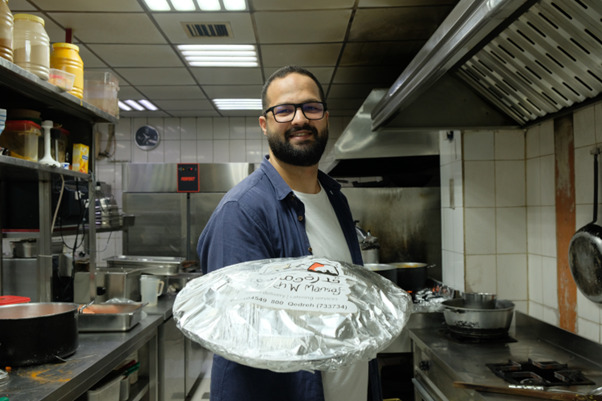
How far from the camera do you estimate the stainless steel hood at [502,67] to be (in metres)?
1.15

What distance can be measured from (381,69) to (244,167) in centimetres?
185

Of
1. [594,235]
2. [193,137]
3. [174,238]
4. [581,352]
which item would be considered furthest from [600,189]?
[193,137]

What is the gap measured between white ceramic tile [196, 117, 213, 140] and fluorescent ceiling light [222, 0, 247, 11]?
3.13 metres

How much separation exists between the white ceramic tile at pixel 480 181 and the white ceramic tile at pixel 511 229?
3.8 inches

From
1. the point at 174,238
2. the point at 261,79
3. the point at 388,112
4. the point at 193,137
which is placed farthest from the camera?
the point at 193,137

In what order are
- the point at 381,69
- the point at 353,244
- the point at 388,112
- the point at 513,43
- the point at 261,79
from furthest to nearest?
the point at 261,79 → the point at 381,69 → the point at 388,112 → the point at 513,43 → the point at 353,244

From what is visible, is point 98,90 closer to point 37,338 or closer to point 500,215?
point 37,338

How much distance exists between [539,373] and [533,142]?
51.9 inches

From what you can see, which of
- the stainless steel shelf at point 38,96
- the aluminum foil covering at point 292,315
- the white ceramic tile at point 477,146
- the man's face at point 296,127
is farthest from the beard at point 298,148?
the white ceramic tile at point 477,146

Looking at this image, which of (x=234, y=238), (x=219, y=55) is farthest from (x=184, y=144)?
(x=234, y=238)

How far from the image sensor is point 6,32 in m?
1.70

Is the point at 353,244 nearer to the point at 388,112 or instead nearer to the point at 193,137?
the point at 388,112

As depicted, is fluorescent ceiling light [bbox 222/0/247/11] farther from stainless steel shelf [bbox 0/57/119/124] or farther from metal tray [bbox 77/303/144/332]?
metal tray [bbox 77/303/144/332]

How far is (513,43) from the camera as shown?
153 centimetres
